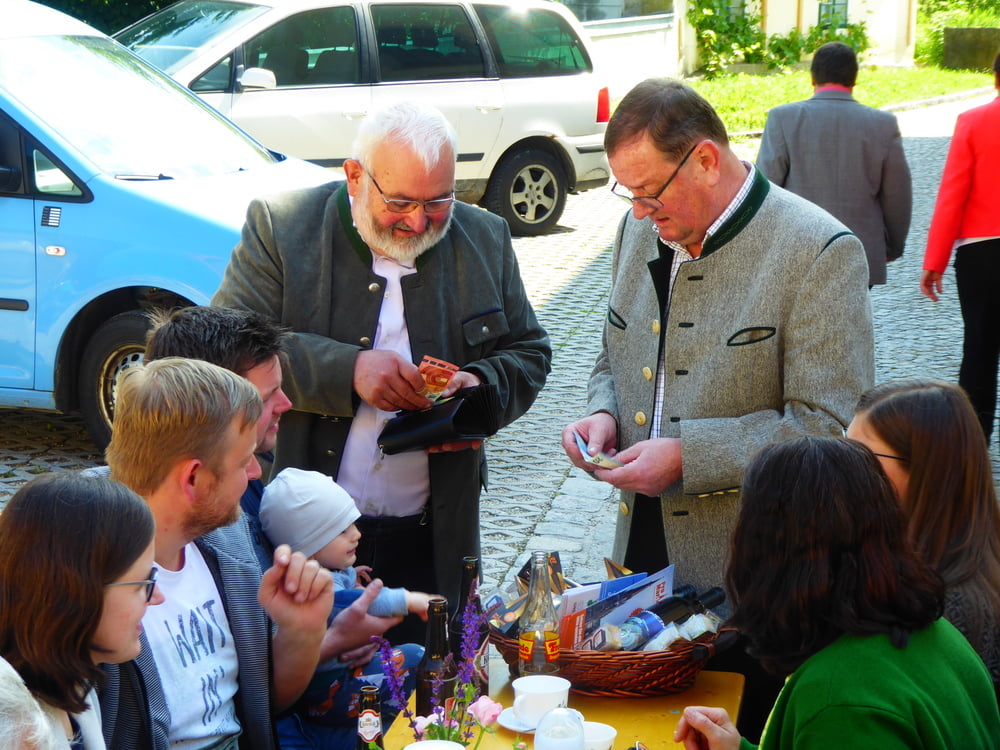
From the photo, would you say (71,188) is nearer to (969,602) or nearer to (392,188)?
(392,188)

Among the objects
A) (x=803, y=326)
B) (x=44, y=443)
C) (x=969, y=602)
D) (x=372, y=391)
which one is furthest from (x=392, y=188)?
(x=44, y=443)

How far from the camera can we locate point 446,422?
3.39 meters

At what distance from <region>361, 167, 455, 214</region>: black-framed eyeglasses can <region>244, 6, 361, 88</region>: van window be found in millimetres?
7143

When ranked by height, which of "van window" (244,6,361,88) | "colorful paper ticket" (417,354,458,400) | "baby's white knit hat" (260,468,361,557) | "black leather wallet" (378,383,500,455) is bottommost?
"baby's white knit hat" (260,468,361,557)

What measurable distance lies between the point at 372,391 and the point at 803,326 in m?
1.15

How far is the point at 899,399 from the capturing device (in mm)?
2865

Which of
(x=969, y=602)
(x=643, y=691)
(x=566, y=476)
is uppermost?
(x=969, y=602)

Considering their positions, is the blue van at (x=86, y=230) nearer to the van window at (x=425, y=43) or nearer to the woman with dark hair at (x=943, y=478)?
the woman with dark hair at (x=943, y=478)

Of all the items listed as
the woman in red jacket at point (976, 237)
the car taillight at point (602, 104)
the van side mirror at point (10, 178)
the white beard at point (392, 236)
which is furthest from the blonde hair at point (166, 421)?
the car taillight at point (602, 104)

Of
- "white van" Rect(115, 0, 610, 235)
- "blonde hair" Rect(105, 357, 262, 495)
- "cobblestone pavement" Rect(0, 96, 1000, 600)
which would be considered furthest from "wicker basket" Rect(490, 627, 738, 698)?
"white van" Rect(115, 0, 610, 235)

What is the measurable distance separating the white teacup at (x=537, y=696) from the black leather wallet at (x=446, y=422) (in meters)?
0.90

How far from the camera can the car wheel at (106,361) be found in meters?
6.37

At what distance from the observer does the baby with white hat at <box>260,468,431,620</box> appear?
Result: 10.5 feet

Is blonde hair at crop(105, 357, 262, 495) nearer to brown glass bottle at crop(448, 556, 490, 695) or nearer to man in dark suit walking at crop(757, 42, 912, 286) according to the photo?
brown glass bottle at crop(448, 556, 490, 695)
